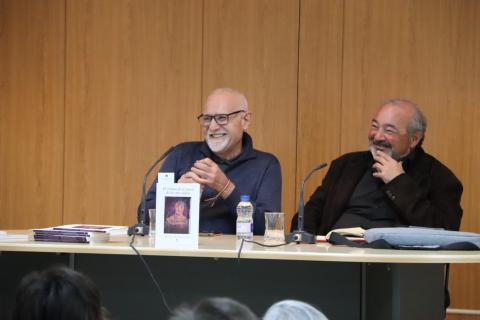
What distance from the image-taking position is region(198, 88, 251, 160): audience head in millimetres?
3645

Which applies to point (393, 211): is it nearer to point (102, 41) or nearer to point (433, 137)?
point (433, 137)

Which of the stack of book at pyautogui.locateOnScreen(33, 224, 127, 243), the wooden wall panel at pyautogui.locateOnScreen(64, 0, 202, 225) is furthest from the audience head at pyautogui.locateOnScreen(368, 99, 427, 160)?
the stack of book at pyautogui.locateOnScreen(33, 224, 127, 243)

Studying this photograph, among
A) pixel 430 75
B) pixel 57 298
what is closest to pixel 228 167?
pixel 430 75

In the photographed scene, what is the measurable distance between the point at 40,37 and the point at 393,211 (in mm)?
2852

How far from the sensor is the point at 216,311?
44.2 inches

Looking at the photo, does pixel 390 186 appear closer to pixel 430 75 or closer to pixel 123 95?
pixel 430 75

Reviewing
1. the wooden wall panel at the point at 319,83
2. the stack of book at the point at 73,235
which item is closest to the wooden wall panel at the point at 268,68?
the wooden wall panel at the point at 319,83

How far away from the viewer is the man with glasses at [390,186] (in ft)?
11.6

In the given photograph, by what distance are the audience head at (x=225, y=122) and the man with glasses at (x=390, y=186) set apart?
515mm

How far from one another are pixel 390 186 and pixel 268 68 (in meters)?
A: 1.60

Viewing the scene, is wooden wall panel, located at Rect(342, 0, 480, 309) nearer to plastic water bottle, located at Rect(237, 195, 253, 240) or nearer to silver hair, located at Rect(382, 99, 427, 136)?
silver hair, located at Rect(382, 99, 427, 136)

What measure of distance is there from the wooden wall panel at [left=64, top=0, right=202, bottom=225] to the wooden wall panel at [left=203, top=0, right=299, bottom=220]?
23 centimetres

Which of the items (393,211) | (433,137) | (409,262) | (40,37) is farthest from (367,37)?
(409,262)

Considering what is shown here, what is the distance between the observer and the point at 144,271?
2998 millimetres
